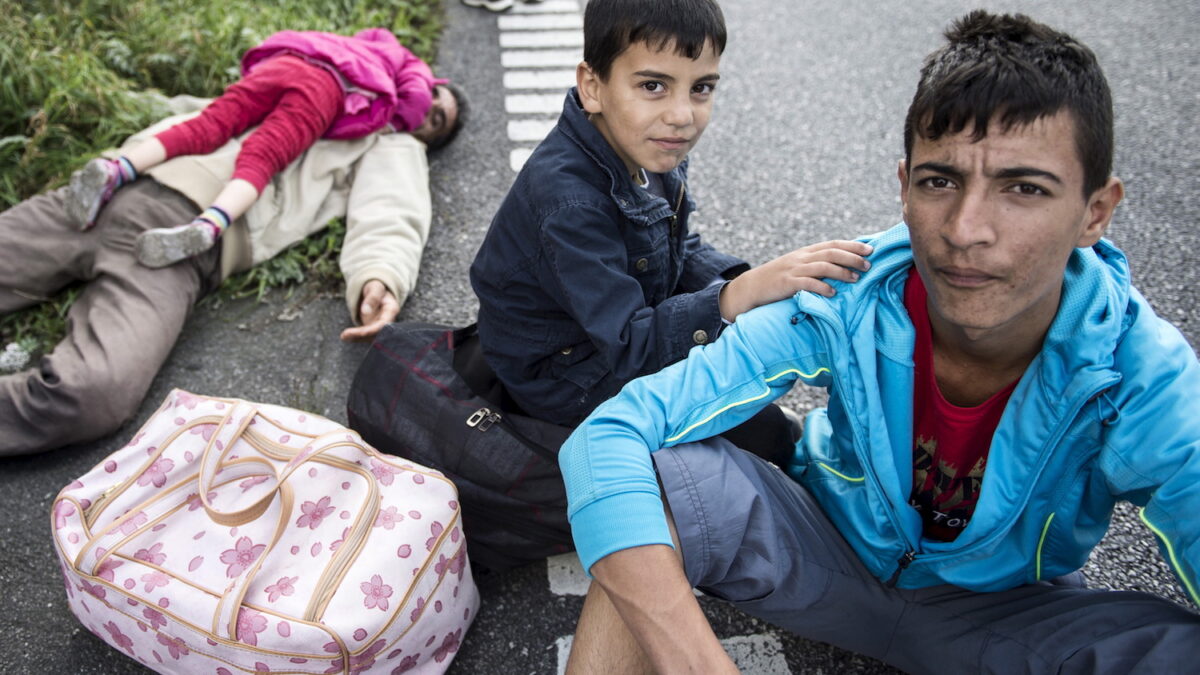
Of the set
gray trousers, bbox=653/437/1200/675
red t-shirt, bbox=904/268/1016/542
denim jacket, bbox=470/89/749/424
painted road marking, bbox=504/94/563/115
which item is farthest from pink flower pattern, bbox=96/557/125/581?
painted road marking, bbox=504/94/563/115

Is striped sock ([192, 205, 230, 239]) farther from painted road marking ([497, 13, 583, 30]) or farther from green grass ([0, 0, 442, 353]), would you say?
painted road marking ([497, 13, 583, 30])

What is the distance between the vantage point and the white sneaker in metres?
5.67

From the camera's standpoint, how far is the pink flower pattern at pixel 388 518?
207cm

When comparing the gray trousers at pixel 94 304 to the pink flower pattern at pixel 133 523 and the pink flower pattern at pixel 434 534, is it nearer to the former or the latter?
the pink flower pattern at pixel 133 523

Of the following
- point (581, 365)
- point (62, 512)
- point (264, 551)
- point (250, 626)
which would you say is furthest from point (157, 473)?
point (581, 365)

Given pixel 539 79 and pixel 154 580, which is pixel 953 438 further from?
pixel 539 79

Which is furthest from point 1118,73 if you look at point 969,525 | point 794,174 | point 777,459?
point 969,525

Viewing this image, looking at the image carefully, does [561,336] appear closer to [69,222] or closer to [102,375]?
[102,375]

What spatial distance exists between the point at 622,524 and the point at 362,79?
2800 mm

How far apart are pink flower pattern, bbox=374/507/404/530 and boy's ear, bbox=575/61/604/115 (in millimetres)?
1145

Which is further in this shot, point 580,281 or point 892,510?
point 580,281

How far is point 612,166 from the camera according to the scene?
228 centimetres

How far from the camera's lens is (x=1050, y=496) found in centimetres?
180

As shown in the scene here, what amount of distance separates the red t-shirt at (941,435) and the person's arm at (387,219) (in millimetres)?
1940
